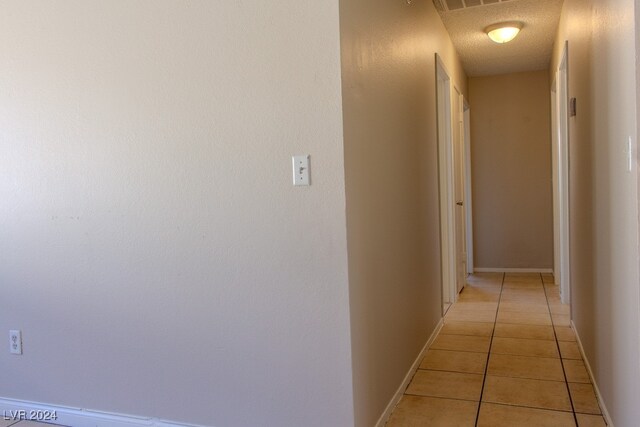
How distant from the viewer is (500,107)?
5664mm

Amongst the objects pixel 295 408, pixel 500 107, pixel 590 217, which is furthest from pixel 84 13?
pixel 500 107

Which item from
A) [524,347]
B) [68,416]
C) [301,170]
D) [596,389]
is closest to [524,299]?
[524,347]

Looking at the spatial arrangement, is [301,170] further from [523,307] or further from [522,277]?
[522,277]

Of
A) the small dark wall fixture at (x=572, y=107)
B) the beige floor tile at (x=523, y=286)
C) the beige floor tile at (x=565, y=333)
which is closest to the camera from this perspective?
the small dark wall fixture at (x=572, y=107)

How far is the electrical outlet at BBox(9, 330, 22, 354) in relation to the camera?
7.78ft

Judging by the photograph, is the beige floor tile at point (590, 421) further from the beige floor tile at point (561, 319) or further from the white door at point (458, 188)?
the white door at point (458, 188)

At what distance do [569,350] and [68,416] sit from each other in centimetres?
272

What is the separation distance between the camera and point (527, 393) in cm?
241

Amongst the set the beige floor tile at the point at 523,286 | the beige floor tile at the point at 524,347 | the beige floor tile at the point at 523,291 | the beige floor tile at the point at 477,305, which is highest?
the beige floor tile at the point at 524,347

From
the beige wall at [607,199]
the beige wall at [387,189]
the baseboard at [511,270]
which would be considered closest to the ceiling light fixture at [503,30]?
the beige wall at [387,189]

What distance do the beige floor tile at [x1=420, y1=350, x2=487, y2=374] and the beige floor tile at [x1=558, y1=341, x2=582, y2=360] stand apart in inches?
18.1

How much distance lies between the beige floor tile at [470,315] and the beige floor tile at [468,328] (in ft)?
0.35

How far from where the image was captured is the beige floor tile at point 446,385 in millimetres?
2418

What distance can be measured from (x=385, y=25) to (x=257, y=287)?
1.32m
